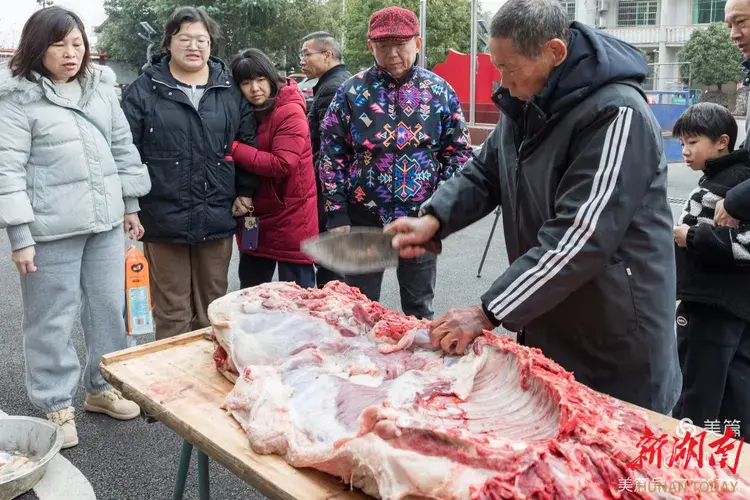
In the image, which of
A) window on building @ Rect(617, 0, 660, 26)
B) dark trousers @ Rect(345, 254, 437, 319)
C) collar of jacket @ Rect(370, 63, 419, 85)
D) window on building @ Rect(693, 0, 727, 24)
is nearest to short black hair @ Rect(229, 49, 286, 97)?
collar of jacket @ Rect(370, 63, 419, 85)

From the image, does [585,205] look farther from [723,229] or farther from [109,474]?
[109,474]

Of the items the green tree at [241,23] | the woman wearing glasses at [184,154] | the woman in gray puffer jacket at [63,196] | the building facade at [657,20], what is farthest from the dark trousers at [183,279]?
the building facade at [657,20]

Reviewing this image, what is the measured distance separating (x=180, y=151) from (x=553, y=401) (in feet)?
9.67

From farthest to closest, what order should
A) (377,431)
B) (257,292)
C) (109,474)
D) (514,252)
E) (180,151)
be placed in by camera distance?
(180,151)
(109,474)
(257,292)
(514,252)
(377,431)

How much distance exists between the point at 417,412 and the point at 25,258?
8.16 ft

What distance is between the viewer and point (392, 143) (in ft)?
13.7

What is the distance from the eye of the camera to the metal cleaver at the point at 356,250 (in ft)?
9.02

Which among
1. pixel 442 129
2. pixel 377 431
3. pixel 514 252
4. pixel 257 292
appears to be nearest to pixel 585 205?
pixel 514 252

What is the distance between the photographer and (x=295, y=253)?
4637 mm

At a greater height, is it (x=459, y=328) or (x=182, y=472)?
(x=459, y=328)

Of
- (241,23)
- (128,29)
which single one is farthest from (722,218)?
(128,29)

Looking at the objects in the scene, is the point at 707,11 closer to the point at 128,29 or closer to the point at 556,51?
the point at 128,29

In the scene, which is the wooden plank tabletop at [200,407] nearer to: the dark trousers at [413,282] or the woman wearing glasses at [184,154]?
the woman wearing glasses at [184,154]

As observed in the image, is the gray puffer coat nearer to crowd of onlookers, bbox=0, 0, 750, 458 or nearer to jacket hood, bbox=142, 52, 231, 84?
crowd of onlookers, bbox=0, 0, 750, 458
